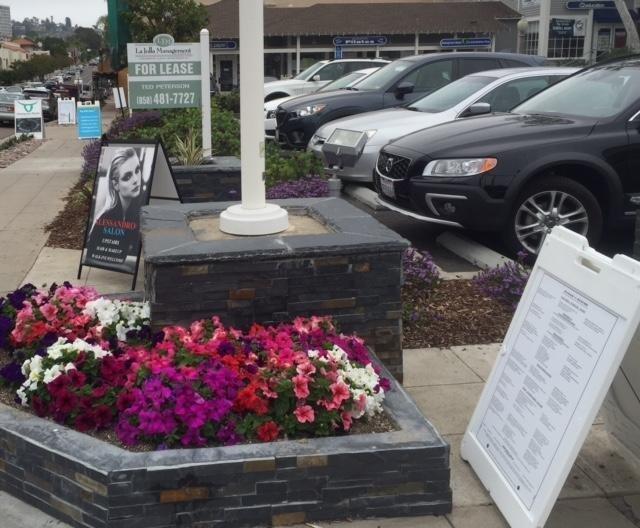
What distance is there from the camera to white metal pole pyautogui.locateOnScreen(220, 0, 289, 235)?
445 cm

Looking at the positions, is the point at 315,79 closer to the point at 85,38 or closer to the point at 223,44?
the point at 223,44

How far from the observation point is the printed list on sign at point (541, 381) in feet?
9.99

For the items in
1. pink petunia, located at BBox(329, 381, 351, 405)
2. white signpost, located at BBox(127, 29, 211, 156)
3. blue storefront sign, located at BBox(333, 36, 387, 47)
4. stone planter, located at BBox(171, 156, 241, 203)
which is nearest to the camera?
pink petunia, located at BBox(329, 381, 351, 405)

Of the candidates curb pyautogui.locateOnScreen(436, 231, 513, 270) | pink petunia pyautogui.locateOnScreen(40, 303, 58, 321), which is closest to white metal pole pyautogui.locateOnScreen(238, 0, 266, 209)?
pink petunia pyautogui.locateOnScreen(40, 303, 58, 321)

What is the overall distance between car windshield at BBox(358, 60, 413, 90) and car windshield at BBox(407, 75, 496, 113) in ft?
6.13

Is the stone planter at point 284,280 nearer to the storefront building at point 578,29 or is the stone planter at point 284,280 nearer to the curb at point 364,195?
the curb at point 364,195

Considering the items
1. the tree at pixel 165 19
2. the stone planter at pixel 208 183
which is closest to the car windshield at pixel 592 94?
the stone planter at pixel 208 183

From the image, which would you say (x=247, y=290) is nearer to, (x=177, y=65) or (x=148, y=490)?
(x=148, y=490)

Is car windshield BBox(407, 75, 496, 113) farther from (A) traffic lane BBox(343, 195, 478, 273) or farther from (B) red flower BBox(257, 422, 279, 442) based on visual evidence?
(B) red flower BBox(257, 422, 279, 442)

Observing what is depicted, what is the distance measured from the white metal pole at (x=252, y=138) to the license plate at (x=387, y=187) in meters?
3.00

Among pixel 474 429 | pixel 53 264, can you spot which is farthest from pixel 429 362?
pixel 53 264

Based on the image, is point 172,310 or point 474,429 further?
point 172,310

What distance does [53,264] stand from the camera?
7.43 m

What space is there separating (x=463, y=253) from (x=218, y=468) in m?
4.55
